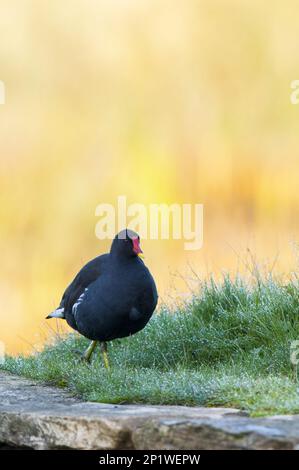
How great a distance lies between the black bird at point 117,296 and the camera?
7.39 meters

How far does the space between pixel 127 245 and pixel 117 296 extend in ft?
1.39

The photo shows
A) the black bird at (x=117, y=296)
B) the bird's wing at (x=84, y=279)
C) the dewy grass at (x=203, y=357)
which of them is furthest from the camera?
the bird's wing at (x=84, y=279)

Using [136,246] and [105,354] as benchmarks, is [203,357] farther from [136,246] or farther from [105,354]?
[136,246]

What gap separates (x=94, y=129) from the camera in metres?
12.0

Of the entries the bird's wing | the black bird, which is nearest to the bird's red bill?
the black bird

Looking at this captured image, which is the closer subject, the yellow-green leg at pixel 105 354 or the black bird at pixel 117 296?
the black bird at pixel 117 296

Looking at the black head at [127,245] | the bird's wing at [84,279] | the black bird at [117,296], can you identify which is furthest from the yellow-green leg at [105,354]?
the black head at [127,245]

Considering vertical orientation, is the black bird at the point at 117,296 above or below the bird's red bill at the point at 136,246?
below

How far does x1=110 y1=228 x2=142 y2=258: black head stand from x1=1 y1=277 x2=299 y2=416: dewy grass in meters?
0.78

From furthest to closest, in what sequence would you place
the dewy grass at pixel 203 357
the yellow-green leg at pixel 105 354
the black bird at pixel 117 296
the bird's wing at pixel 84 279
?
the bird's wing at pixel 84 279, the yellow-green leg at pixel 105 354, the black bird at pixel 117 296, the dewy grass at pixel 203 357

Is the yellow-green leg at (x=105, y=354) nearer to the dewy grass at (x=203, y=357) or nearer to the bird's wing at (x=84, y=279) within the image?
the dewy grass at (x=203, y=357)

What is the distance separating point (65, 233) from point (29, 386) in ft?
13.6

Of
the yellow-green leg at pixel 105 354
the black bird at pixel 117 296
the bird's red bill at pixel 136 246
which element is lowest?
the yellow-green leg at pixel 105 354

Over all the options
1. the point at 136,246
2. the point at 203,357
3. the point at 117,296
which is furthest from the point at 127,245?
the point at 203,357
